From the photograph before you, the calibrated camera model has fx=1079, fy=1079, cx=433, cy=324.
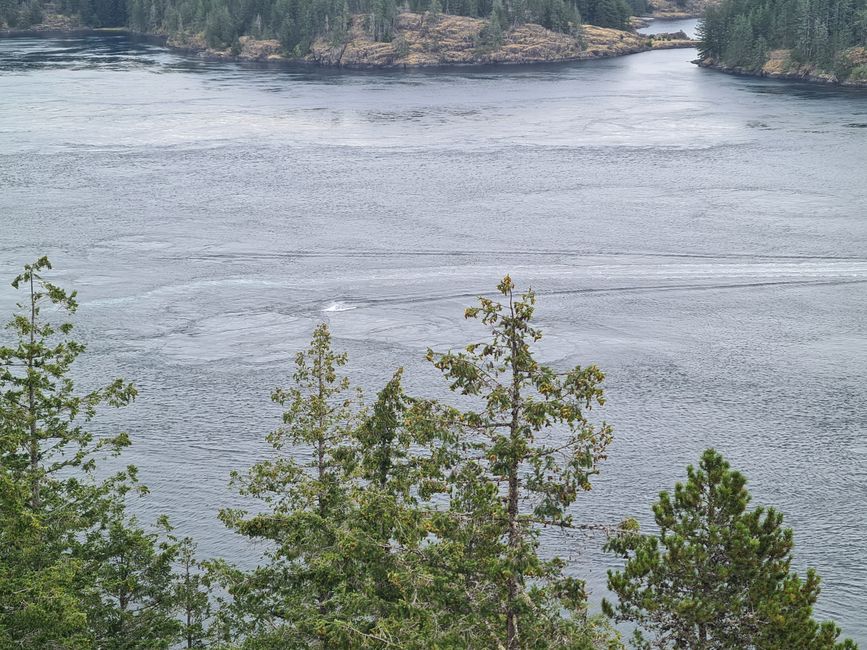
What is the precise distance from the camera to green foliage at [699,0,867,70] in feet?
329

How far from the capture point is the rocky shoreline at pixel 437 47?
120938 mm

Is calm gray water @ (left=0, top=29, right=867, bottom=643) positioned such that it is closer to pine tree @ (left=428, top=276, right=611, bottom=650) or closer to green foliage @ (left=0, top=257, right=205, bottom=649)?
green foliage @ (left=0, top=257, right=205, bottom=649)

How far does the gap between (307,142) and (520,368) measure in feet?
212

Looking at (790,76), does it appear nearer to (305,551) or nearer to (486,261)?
(486,261)

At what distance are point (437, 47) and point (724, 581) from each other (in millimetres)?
113903

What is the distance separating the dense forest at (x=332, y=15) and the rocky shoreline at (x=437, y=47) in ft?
3.67

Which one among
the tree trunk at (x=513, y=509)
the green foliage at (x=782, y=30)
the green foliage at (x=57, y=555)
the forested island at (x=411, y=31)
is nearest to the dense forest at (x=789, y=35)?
the green foliage at (x=782, y=30)

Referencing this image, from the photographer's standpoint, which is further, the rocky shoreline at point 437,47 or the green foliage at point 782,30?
the rocky shoreline at point 437,47

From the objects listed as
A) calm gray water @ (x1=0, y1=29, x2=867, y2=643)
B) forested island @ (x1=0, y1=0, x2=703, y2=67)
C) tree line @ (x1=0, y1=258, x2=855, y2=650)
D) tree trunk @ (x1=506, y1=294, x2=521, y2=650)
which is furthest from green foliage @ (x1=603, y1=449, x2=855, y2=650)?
forested island @ (x1=0, y1=0, x2=703, y2=67)

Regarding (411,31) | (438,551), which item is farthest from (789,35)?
(438,551)

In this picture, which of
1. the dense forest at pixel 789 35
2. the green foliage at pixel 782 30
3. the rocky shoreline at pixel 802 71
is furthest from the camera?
the green foliage at pixel 782 30

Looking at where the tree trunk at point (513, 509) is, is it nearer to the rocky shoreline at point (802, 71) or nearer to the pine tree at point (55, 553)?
the pine tree at point (55, 553)

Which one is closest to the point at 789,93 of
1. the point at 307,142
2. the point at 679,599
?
the point at 307,142

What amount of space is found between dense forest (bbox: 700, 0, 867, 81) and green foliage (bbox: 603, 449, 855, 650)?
300 feet
